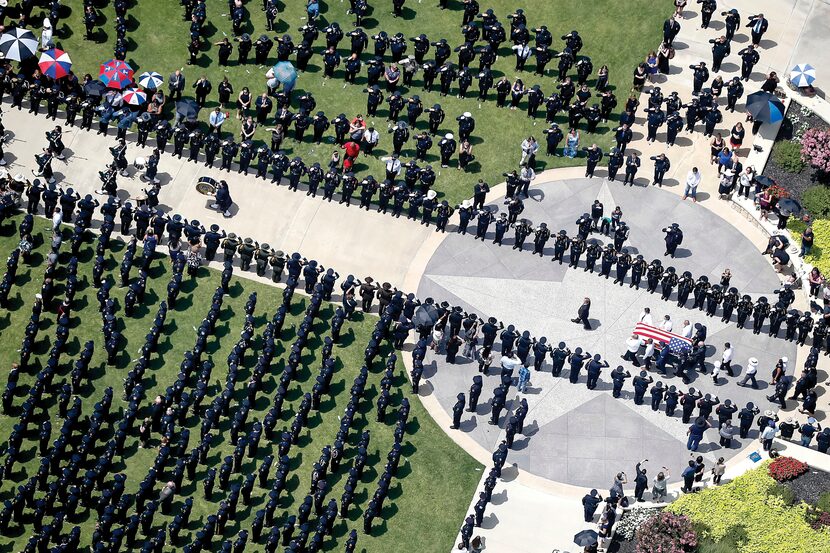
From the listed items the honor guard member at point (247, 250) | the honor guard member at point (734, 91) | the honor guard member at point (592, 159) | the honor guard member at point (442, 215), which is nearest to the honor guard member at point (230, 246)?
the honor guard member at point (247, 250)

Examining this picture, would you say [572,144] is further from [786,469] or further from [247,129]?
[786,469]

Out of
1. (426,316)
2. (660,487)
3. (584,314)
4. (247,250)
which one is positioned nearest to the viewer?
(660,487)

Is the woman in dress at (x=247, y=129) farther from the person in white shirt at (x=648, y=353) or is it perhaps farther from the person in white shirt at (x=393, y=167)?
the person in white shirt at (x=648, y=353)

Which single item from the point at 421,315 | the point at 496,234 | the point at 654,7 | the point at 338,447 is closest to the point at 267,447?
the point at 338,447

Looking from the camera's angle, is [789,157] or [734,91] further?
[734,91]

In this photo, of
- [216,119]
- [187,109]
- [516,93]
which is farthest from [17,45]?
[516,93]

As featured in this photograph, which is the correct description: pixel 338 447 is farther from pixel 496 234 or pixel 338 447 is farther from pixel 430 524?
pixel 496 234

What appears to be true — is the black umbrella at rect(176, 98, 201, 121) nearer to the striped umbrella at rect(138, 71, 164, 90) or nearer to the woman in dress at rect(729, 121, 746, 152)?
the striped umbrella at rect(138, 71, 164, 90)
